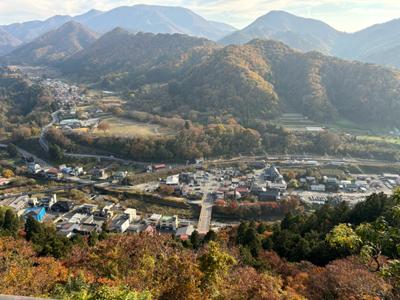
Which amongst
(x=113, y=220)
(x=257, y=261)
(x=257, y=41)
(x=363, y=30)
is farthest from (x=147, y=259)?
(x=363, y=30)

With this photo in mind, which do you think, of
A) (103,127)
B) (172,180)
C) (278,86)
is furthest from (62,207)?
(278,86)

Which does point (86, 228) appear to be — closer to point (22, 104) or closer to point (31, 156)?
point (31, 156)

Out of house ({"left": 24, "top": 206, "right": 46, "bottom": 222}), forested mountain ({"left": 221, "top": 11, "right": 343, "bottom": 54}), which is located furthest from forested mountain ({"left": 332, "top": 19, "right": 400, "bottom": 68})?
house ({"left": 24, "top": 206, "right": 46, "bottom": 222})

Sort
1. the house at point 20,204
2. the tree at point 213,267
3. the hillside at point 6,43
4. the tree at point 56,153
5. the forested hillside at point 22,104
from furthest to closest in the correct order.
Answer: the hillside at point 6,43, the forested hillside at point 22,104, the tree at point 56,153, the house at point 20,204, the tree at point 213,267

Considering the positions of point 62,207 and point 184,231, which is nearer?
point 184,231

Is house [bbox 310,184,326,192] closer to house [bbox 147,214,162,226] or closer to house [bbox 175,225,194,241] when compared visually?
house [bbox 175,225,194,241]

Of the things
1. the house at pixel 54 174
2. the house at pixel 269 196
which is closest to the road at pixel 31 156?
the house at pixel 54 174

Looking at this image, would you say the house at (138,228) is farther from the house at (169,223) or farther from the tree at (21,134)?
the tree at (21,134)
